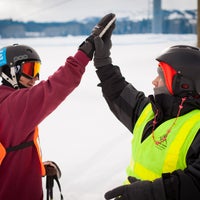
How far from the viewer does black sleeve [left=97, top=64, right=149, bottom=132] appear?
5.32ft

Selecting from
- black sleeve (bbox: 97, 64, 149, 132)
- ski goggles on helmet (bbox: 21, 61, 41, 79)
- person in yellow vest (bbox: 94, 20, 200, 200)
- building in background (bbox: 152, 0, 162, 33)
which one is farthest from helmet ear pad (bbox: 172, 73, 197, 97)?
building in background (bbox: 152, 0, 162, 33)

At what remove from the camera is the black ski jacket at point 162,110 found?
1147 mm

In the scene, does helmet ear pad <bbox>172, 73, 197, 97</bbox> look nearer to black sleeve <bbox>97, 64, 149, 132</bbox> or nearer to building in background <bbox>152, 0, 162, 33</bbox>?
black sleeve <bbox>97, 64, 149, 132</bbox>

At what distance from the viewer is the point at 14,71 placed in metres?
1.64

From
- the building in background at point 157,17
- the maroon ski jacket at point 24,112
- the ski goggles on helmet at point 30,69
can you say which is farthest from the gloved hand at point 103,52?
the building in background at point 157,17

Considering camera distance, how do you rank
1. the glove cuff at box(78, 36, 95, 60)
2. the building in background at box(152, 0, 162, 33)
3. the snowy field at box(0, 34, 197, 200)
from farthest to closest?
1. the building in background at box(152, 0, 162, 33)
2. the snowy field at box(0, 34, 197, 200)
3. the glove cuff at box(78, 36, 95, 60)

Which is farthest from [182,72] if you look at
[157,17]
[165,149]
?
[157,17]

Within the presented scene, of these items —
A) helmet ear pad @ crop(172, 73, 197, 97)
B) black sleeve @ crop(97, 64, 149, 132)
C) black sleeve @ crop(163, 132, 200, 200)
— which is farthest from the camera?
black sleeve @ crop(97, 64, 149, 132)

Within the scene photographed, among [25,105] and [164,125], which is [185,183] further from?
[25,105]

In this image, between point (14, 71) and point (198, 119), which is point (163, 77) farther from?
point (14, 71)

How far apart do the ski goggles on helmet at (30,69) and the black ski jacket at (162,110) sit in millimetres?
355

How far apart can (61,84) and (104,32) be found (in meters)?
0.42

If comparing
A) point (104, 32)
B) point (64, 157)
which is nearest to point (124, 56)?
point (64, 157)

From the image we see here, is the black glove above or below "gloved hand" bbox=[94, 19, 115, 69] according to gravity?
below
